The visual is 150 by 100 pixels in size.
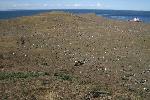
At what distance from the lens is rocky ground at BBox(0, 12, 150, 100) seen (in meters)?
19.2

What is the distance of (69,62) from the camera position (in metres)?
29.6

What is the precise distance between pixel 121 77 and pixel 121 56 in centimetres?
777

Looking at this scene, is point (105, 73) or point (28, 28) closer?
point (105, 73)

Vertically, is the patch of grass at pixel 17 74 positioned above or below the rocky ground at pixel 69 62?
above

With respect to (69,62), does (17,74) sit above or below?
above

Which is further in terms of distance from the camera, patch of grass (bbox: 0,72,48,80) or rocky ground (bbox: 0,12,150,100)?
patch of grass (bbox: 0,72,48,80)

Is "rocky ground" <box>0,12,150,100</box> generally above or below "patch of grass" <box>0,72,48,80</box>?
below

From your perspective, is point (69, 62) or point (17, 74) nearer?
point (17, 74)

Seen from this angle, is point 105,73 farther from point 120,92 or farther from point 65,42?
point 65,42

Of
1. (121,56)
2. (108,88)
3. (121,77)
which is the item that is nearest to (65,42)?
(121,56)

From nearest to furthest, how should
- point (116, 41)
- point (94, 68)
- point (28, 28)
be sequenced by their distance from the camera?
point (94, 68) → point (116, 41) → point (28, 28)

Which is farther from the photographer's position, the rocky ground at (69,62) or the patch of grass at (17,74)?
the patch of grass at (17,74)

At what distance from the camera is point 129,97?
19000mm

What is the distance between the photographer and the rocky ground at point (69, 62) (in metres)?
19.2
